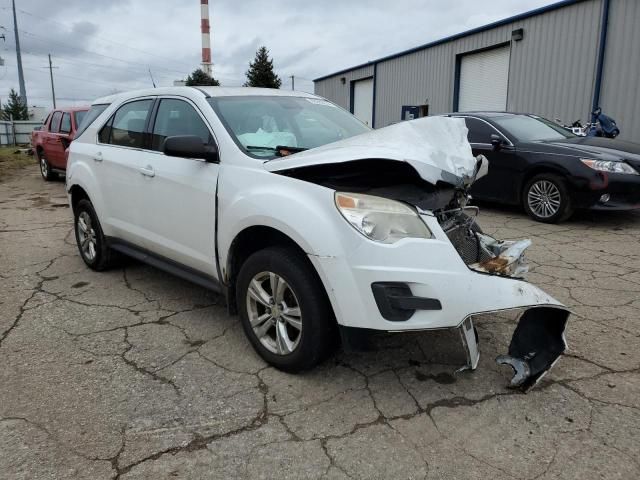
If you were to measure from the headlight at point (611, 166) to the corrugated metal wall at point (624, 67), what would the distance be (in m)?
6.67

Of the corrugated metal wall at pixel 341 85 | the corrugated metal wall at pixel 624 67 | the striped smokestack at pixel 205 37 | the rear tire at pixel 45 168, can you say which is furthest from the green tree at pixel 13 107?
the corrugated metal wall at pixel 624 67

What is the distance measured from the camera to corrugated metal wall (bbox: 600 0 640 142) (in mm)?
12031

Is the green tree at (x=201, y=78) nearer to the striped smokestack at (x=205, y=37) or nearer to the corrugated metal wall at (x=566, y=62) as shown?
the striped smokestack at (x=205, y=37)

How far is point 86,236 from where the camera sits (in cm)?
521

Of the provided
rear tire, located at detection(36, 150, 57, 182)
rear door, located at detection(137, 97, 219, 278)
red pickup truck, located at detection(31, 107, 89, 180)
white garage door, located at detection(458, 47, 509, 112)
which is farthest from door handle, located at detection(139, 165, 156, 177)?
white garage door, located at detection(458, 47, 509, 112)

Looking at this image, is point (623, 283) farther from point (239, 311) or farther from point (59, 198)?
point (59, 198)

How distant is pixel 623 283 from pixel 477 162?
A: 2292mm

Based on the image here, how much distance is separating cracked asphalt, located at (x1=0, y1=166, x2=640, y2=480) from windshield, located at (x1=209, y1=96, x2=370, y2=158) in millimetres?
1366

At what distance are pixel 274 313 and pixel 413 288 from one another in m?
0.89

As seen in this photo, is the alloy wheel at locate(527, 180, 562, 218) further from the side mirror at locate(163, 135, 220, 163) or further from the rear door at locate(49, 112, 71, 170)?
the rear door at locate(49, 112, 71, 170)

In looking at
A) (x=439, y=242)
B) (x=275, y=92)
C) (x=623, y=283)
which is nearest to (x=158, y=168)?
(x=275, y=92)

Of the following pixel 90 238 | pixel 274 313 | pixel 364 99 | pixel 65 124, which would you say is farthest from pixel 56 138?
pixel 364 99

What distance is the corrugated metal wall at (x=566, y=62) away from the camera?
482 inches

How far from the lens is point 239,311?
3.26 m
